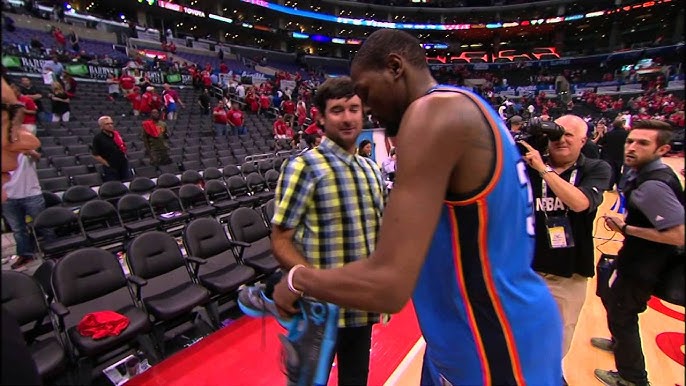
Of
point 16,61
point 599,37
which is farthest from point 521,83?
point 16,61

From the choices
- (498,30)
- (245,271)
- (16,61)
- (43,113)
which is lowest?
(245,271)

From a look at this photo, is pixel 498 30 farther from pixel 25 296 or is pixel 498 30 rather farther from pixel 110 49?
pixel 25 296

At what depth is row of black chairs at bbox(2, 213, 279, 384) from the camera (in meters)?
2.40

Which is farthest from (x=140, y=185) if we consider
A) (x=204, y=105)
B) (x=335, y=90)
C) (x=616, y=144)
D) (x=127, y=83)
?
(x=616, y=144)

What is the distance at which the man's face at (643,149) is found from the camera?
1967mm

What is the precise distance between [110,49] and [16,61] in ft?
32.2

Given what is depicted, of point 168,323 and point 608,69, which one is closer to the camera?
point 168,323

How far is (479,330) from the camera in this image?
97 centimetres

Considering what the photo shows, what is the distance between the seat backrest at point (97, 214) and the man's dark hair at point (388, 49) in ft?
15.9

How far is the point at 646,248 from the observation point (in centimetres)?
201

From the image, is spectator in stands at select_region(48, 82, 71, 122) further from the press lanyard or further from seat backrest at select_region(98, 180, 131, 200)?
the press lanyard

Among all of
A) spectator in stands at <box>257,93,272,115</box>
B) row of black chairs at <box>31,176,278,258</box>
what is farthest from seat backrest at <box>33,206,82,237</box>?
spectator in stands at <box>257,93,272,115</box>

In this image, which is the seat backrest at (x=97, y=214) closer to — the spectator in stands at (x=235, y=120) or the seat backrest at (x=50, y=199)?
the seat backrest at (x=50, y=199)

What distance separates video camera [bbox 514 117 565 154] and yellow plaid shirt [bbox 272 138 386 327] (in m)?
1.01
